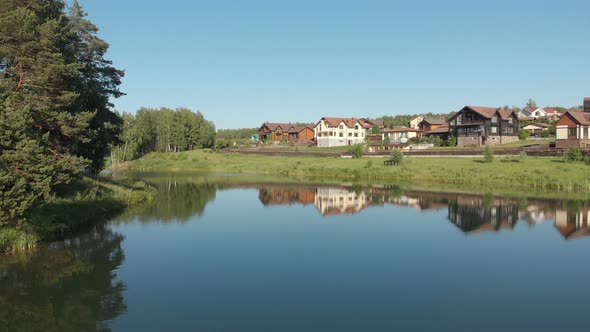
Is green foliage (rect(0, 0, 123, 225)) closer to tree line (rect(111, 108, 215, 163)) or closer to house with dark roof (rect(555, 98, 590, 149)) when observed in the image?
house with dark roof (rect(555, 98, 590, 149))

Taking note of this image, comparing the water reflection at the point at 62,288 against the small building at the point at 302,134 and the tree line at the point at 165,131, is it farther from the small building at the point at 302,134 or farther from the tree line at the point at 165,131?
the small building at the point at 302,134

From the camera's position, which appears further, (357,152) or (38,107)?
(357,152)

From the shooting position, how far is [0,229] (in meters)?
21.2

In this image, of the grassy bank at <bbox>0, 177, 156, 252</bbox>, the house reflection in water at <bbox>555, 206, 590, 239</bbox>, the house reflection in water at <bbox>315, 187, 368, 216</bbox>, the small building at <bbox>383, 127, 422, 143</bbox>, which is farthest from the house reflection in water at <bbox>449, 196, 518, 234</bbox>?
the small building at <bbox>383, 127, 422, 143</bbox>

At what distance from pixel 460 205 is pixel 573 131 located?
39815 mm

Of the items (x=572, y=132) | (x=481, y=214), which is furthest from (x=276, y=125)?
(x=481, y=214)

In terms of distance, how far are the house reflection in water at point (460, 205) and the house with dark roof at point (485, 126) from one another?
143 feet

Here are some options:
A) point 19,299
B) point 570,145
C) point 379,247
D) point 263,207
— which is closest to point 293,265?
point 379,247

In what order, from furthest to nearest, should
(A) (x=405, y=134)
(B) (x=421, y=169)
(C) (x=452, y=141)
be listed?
(A) (x=405, y=134), (C) (x=452, y=141), (B) (x=421, y=169)

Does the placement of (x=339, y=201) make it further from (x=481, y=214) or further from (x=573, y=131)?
(x=573, y=131)

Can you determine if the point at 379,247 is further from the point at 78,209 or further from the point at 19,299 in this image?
the point at 78,209

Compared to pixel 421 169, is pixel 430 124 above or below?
above

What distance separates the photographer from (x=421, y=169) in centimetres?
6328

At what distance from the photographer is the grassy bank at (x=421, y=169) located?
2020 inches
